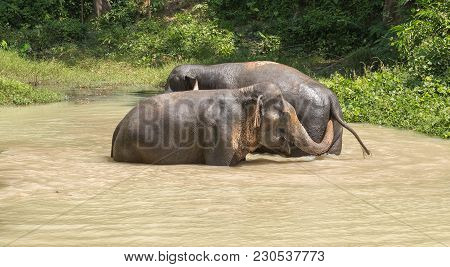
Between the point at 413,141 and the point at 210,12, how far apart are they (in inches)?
827

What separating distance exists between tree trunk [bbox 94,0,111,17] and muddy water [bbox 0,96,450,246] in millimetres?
23282

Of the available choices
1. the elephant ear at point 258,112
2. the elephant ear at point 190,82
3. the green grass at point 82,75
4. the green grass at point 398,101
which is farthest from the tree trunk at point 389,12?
the elephant ear at point 258,112

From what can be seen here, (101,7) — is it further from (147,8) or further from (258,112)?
(258,112)

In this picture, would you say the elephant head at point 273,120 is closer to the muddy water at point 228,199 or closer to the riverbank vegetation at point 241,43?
the muddy water at point 228,199

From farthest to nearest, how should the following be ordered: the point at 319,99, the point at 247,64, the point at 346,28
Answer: the point at 346,28 → the point at 247,64 → the point at 319,99

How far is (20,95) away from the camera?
1705 centimetres

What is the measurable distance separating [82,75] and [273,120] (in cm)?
1650

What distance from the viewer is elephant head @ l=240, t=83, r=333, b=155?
27.9 ft

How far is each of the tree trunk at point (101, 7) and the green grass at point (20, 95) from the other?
625 inches

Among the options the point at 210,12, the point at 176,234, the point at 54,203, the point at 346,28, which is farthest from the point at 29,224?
the point at 210,12

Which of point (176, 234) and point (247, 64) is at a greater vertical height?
point (247, 64)

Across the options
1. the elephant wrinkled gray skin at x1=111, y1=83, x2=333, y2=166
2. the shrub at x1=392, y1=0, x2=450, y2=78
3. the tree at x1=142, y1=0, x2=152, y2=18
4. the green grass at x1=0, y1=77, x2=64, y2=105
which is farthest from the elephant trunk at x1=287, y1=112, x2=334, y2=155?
the tree at x1=142, y1=0, x2=152, y2=18
